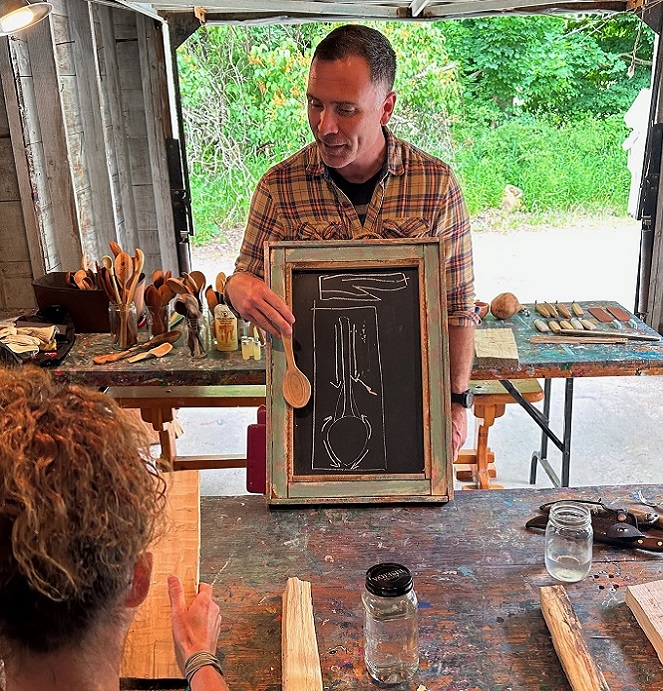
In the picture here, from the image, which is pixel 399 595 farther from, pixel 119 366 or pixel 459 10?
pixel 459 10

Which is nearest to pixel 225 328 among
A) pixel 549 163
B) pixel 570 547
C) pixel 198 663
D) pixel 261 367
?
pixel 261 367

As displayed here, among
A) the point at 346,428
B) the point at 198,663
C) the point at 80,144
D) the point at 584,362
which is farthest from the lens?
the point at 80,144

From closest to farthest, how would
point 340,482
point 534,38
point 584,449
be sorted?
point 340,482 → point 584,449 → point 534,38

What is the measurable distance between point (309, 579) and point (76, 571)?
2.33ft

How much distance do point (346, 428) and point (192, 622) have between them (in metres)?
0.62

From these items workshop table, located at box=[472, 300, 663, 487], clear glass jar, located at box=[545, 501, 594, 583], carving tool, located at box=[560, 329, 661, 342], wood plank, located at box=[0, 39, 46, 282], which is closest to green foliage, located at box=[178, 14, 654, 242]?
wood plank, located at box=[0, 39, 46, 282]

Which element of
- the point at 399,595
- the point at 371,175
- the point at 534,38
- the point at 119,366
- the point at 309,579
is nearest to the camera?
the point at 399,595

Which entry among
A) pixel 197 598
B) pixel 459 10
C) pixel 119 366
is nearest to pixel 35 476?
pixel 197 598

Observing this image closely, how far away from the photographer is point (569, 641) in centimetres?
121

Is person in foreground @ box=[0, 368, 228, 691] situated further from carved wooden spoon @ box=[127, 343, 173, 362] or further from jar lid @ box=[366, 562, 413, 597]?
carved wooden spoon @ box=[127, 343, 173, 362]

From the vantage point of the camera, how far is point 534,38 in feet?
29.4

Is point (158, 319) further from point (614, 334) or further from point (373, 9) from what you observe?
point (373, 9)

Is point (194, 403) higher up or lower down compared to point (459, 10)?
lower down

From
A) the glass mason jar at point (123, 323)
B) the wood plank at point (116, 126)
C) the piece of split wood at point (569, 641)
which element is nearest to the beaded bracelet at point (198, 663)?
the piece of split wood at point (569, 641)
